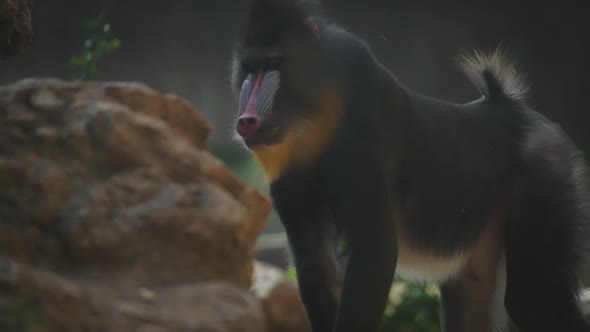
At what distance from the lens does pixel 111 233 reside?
235 centimetres

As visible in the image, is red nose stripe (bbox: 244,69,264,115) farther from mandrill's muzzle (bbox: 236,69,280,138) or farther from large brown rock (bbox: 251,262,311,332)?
large brown rock (bbox: 251,262,311,332)

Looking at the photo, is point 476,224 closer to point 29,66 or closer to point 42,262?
point 42,262

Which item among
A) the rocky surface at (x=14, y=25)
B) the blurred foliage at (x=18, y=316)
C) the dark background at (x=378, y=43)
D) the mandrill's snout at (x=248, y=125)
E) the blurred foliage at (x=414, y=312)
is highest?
the rocky surface at (x=14, y=25)

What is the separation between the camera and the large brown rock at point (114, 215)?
2.22 meters

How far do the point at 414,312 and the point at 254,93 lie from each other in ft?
7.83

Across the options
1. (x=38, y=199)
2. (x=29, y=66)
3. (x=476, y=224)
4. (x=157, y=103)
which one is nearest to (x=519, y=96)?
(x=476, y=224)

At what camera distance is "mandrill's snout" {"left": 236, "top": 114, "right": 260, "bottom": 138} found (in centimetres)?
259

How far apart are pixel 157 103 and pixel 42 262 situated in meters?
0.91

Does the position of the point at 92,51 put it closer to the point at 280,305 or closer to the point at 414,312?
the point at 280,305

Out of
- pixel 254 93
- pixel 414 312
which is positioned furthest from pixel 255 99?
pixel 414 312

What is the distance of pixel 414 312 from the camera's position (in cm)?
459

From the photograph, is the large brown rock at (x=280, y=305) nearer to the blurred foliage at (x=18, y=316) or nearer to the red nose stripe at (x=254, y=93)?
the red nose stripe at (x=254, y=93)

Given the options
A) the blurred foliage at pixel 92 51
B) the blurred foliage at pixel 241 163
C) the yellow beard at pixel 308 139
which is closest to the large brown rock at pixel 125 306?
the yellow beard at pixel 308 139

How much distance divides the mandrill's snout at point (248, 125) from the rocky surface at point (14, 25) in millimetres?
1058
